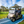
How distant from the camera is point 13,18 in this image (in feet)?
6.25
